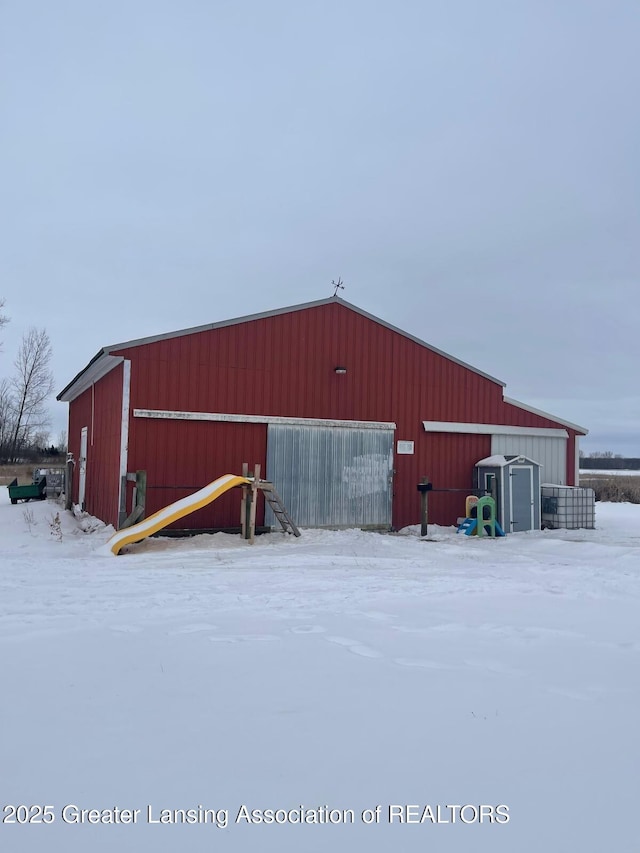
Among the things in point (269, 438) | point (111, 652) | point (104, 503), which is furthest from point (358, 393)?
point (111, 652)

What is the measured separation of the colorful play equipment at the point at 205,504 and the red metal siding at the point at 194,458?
93 cm

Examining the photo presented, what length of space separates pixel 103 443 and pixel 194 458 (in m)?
2.97

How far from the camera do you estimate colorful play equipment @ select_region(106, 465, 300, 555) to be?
34.9 ft

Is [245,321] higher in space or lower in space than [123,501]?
higher

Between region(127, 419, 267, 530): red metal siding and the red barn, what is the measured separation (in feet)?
0.07

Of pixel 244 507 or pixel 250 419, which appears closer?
pixel 244 507

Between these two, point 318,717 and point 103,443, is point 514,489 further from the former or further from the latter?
point 318,717

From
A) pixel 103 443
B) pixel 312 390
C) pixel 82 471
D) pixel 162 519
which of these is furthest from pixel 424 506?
pixel 82 471

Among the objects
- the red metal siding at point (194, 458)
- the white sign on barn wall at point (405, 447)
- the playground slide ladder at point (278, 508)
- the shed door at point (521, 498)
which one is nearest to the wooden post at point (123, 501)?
the red metal siding at point (194, 458)

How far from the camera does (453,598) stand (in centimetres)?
720

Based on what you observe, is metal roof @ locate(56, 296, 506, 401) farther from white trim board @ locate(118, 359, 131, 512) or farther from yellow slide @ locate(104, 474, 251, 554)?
yellow slide @ locate(104, 474, 251, 554)

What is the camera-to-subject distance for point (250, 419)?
43.9ft

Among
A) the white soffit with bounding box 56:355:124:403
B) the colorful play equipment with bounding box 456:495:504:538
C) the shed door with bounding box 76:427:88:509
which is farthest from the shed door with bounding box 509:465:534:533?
the shed door with bounding box 76:427:88:509

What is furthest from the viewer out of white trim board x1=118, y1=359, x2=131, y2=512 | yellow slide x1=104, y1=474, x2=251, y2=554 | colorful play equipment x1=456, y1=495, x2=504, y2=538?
colorful play equipment x1=456, y1=495, x2=504, y2=538
